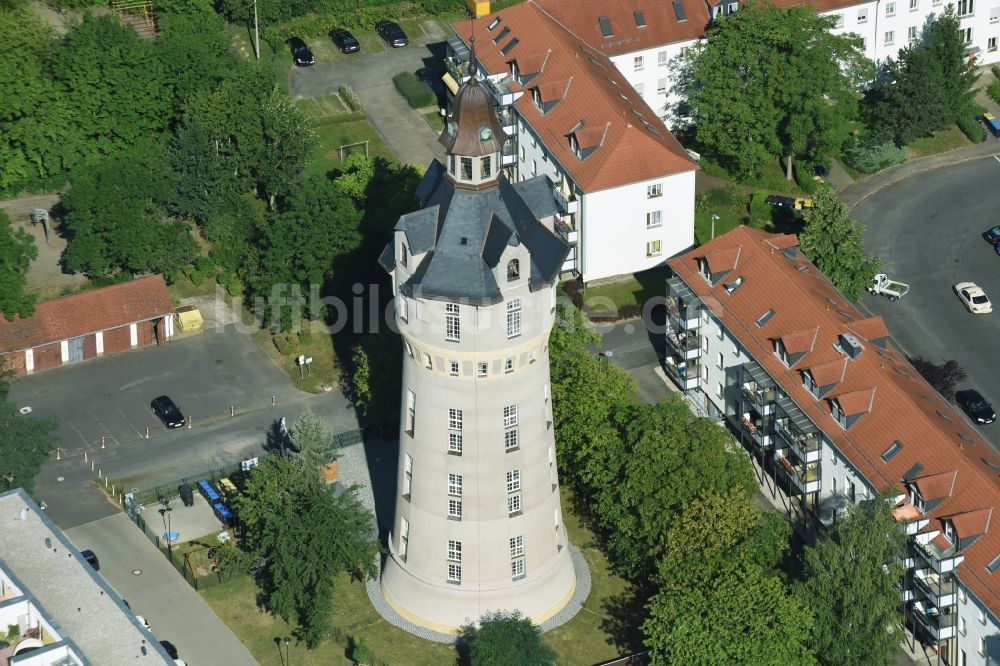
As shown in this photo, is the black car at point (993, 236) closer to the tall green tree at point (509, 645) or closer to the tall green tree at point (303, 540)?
the tall green tree at point (509, 645)

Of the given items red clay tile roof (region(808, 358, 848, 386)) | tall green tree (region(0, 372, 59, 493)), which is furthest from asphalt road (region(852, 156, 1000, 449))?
tall green tree (region(0, 372, 59, 493))

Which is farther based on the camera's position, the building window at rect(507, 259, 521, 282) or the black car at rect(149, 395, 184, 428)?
the black car at rect(149, 395, 184, 428)

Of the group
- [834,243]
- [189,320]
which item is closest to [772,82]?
[834,243]

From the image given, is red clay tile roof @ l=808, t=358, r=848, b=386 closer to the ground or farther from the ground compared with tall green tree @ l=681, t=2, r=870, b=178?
closer to the ground

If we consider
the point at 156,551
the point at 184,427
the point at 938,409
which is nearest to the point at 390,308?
the point at 184,427

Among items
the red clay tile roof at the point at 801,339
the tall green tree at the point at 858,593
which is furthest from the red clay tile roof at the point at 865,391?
the tall green tree at the point at 858,593

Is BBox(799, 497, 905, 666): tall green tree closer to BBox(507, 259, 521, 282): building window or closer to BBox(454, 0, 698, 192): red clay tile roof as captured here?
BBox(507, 259, 521, 282): building window

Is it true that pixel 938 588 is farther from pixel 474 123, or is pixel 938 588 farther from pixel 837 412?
pixel 474 123
